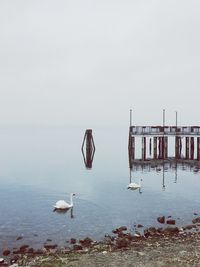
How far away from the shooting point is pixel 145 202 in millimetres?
30141

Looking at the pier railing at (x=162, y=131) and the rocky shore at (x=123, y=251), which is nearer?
the rocky shore at (x=123, y=251)

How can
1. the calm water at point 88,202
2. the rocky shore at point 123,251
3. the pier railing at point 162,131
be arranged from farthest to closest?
the pier railing at point 162,131 < the calm water at point 88,202 < the rocky shore at point 123,251

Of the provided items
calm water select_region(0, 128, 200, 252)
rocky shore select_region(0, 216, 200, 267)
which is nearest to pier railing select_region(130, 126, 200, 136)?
calm water select_region(0, 128, 200, 252)

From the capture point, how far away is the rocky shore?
13.7 metres

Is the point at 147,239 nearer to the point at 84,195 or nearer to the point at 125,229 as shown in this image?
the point at 125,229

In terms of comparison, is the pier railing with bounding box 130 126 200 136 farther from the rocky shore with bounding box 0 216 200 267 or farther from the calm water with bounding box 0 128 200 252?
the rocky shore with bounding box 0 216 200 267

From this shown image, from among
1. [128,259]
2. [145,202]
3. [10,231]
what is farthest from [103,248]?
[145,202]

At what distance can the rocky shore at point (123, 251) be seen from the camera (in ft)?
44.8

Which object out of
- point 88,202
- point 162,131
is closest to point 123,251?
point 88,202

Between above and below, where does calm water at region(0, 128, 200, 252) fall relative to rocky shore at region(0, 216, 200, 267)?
below

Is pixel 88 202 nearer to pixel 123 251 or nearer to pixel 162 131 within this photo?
pixel 123 251

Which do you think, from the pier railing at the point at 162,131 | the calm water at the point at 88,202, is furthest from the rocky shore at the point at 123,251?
the pier railing at the point at 162,131

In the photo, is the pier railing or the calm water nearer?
the calm water

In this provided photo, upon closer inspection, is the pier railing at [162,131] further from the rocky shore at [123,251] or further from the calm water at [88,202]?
the rocky shore at [123,251]
